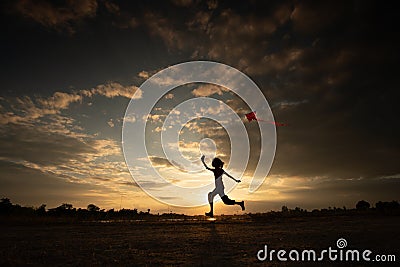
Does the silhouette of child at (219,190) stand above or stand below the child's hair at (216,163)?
below

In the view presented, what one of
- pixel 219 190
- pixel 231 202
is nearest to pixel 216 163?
→ pixel 219 190

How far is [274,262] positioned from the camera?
22.1 ft

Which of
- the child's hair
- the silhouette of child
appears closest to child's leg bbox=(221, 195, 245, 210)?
the silhouette of child

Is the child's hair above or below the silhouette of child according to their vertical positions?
above

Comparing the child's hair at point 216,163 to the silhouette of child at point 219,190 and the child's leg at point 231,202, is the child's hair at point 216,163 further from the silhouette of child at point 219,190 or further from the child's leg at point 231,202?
the child's leg at point 231,202

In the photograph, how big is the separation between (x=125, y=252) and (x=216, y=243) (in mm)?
2713

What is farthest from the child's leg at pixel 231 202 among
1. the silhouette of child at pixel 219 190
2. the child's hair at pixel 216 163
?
the child's hair at pixel 216 163

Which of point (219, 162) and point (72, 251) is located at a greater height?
point (219, 162)

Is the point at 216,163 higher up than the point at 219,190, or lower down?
higher up

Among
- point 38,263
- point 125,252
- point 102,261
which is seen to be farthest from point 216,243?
point 38,263

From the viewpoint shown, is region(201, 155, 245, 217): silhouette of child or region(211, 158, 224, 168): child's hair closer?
region(201, 155, 245, 217): silhouette of child

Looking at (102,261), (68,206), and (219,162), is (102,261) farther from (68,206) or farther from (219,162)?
(68,206)

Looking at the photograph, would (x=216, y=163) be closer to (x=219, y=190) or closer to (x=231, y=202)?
(x=219, y=190)

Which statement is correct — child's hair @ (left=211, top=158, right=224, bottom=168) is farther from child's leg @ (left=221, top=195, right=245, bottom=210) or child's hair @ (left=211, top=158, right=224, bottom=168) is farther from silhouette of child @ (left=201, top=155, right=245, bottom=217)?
child's leg @ (left=221, top=195, right=245, bottom=210)
